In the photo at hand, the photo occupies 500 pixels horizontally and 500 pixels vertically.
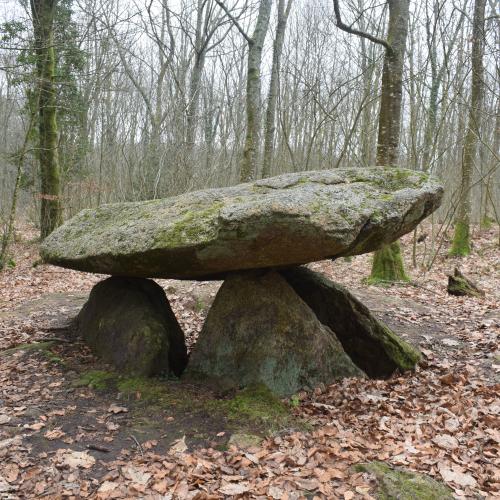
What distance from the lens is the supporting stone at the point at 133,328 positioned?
5.38m

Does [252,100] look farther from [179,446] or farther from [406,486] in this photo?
[406,486]

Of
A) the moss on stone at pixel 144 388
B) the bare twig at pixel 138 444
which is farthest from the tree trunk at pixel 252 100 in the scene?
the bare twig at pixel 138 444

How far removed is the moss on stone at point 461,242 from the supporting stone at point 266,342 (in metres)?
9.79

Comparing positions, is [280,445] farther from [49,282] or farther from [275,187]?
[49,282]

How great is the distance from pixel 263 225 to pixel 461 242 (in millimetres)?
11499

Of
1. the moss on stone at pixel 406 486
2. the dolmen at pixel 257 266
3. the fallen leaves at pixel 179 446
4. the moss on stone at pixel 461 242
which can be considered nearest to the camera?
the moss on stone at pixel 406 486

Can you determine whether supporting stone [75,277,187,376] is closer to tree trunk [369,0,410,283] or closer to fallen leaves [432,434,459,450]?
fallen leaves [432,434,459,450]

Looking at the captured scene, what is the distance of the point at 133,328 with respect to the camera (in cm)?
559

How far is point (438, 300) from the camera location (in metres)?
8.43

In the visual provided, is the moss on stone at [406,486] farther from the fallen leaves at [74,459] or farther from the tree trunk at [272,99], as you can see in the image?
the tree trunk at [272,99]

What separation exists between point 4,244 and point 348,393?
1043 cm

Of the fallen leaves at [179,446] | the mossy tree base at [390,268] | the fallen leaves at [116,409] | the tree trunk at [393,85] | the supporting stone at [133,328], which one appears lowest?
the fallen leaves at [179,446]

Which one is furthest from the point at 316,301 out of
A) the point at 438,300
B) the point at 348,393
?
the point at 438,300

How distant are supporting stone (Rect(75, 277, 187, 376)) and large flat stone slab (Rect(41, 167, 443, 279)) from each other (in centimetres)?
58
